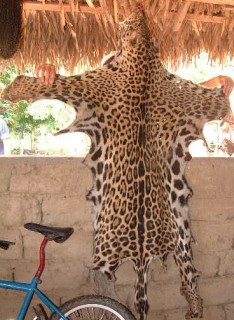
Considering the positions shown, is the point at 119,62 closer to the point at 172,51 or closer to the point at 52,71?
the point at 52,71

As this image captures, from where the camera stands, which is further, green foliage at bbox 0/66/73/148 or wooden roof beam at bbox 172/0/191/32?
green foliage at bbox 0/66/73/148

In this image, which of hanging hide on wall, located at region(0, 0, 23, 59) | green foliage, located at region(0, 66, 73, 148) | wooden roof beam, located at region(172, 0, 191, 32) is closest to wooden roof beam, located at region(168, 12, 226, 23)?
wooden roof beam, located at region(172, 0, 191, 32)

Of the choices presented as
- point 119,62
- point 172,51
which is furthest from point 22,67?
point 119,62

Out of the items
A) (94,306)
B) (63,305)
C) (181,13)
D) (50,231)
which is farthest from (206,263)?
(181,13)

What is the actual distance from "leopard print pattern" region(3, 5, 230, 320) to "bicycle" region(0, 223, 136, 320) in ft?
0.74

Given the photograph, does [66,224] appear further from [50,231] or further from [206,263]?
[206,263]

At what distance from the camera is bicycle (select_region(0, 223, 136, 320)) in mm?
2406

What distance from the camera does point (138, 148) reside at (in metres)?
2.73

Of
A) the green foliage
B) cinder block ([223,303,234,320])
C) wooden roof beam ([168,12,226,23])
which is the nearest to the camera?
cinder block ([223,303,234,320])

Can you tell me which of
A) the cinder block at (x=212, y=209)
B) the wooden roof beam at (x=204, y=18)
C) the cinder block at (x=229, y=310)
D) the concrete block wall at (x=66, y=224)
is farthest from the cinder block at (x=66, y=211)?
the wooden roof beam at (x=204, y=18)

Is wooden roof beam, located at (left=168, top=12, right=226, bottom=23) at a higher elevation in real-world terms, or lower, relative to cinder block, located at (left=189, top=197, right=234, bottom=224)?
higher

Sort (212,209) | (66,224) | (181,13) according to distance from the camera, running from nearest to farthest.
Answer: (66,224) < (212,209) < (181,13)

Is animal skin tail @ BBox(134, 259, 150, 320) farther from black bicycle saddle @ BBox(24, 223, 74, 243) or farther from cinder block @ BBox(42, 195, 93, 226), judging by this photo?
black bicycle saddle @ BBox(24, 223, 74, 243)

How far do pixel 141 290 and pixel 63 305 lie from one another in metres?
0.47
